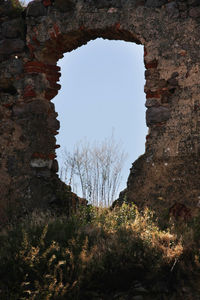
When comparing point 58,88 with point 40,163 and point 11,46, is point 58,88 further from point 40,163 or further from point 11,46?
point 40,163

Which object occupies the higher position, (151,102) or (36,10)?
(36,10)

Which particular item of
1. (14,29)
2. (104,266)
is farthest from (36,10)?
(104,266)

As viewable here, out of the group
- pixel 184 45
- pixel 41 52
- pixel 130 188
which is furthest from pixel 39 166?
pixel 184 45

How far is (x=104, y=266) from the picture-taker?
11.3 feet

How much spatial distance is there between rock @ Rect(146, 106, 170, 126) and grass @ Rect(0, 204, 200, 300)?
167cm

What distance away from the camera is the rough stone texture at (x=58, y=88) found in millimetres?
5000

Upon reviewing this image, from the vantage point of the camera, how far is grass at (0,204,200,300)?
3.20 metres

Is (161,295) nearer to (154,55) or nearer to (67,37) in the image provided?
(154,55)

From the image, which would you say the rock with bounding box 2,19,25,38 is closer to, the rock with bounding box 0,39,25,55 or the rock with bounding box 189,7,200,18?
the rock with bounding box 0,39,25,55

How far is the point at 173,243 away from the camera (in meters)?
3.74

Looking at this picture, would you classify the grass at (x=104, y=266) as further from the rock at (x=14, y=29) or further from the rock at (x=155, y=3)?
the rock at (x=14, y=29)

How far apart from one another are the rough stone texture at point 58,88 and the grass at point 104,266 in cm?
118

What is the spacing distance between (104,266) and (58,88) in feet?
11.0

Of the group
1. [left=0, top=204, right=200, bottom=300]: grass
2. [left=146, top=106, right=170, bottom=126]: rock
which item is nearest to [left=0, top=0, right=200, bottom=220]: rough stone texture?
[left=146, top=106, right=170, bottom=126]: rock
